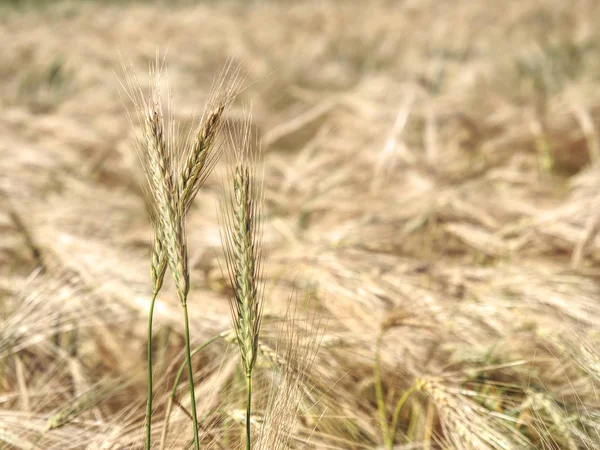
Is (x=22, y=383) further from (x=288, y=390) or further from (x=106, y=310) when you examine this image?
(x=288, y=390)

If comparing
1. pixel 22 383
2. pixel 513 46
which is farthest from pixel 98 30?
pixel 22 383

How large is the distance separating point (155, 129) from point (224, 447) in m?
0.41

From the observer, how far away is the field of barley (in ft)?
2.26

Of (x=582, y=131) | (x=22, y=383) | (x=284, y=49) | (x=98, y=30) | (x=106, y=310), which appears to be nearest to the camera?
(x=22, y=383)

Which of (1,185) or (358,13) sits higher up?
(358,13)

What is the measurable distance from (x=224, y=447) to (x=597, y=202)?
3.17ft

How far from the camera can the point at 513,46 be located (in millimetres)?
3314

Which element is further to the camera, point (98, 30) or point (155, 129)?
point (98, 30)

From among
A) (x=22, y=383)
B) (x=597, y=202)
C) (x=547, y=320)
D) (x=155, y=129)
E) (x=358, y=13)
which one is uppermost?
(x=358, y=13)

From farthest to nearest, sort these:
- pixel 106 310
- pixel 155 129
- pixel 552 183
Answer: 1. pixel 552 183
2. pixel 106 310
3. pixel 155 129

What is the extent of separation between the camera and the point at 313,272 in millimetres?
1163

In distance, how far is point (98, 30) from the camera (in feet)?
13.5

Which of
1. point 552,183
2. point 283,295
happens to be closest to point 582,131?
point 552,183

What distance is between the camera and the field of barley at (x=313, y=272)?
0.69m
